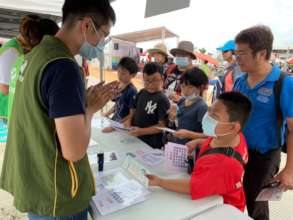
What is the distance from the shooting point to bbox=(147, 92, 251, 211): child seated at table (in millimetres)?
956

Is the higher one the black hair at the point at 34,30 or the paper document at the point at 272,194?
the black hair at the point at 34,30

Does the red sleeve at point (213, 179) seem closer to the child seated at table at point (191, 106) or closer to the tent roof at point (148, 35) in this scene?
the child seated at table at point (191, 106)

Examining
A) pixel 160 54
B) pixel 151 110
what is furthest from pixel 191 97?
pixel 160 54

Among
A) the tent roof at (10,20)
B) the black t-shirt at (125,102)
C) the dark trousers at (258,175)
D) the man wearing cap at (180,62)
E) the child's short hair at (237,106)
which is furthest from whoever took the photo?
the tent roof at (10,20)

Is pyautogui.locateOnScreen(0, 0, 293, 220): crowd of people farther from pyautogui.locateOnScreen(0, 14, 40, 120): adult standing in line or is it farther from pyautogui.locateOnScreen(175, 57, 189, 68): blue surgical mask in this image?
pyautogui.locateOnScreen(175, 57, 189, 68): blue surgical mask

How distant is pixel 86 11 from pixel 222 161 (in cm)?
81

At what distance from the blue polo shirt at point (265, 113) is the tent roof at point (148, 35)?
8899mm

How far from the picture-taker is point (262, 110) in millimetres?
1295

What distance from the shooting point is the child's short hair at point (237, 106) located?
1093mm

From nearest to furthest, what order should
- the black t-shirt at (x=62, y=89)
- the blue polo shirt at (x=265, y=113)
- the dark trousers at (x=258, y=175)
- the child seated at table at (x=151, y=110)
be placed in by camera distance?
1. the black t-shirt at (x=62, y=89)
2. the blue polo shirt at (x=265, y=113)
3. the dark trousers at (x=258, y=175)
4. the child seated at table at (x=151, y=110)

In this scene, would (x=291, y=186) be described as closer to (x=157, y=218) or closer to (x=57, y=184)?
(x=157, y=218)

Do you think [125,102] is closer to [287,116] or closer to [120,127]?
[120,127]

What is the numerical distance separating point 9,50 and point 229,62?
2445 millimetres

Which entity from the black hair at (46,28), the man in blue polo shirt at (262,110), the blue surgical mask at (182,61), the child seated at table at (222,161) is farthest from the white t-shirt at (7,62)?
the blue surgical mask at (182,61)
